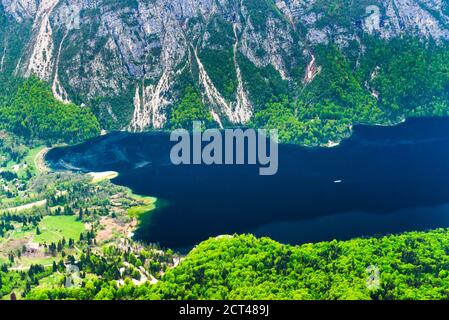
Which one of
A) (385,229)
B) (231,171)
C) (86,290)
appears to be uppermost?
(231,171)

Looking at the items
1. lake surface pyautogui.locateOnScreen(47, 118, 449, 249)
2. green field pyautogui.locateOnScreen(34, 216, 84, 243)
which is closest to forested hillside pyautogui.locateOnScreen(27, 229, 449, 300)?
lake surface pyautogui.locateOnScreen(47, 118, 449, 249)

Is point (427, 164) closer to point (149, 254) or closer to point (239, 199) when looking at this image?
point (239, 199)

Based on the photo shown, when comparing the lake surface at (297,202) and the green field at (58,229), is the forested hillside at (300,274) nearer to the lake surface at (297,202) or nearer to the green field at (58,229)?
the lake surface at (297,202)

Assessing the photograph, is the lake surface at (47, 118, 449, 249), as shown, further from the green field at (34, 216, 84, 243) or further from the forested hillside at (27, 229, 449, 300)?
the forested hillside at (27, 229, 449, 300)

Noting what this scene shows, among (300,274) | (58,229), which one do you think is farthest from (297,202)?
(58,229)

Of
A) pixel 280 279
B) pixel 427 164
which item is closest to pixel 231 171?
pixel 427 164
